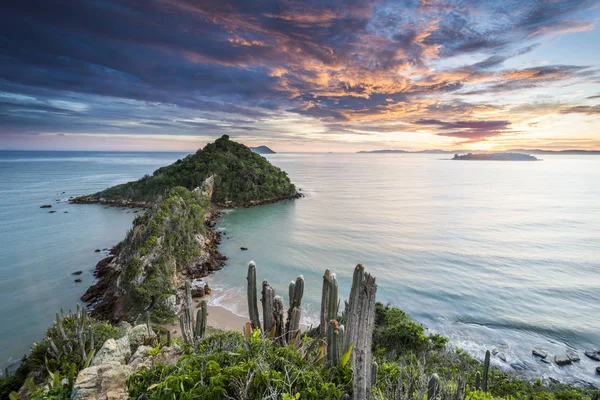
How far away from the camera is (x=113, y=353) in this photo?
8070mm

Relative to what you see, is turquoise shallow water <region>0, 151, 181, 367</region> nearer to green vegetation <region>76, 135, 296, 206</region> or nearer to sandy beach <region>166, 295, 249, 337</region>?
green vegetation <region>76, 135, 296, 206</region>

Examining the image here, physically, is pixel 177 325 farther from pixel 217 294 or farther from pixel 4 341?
pixel 4 341

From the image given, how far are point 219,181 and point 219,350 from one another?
50.1 meters

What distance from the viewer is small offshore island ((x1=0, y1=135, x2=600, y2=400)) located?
4.63m

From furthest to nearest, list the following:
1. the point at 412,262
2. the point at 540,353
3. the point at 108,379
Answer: the point at 412,262, the point at 540,353, the point at 108,379

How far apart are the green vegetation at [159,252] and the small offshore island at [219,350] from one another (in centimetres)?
9

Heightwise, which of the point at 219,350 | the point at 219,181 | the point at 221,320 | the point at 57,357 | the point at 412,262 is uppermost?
the point at 219,181

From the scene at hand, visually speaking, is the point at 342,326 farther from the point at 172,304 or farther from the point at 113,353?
the point at 172,304

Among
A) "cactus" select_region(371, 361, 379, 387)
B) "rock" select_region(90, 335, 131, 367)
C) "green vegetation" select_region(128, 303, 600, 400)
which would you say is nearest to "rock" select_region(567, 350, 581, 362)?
"green vegetation" select_region(128, 303, 600, 400)

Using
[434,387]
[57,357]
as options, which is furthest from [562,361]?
[57,357]

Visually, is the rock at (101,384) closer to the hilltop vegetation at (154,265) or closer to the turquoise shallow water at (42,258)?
the hilltop vegetation at (154,265)

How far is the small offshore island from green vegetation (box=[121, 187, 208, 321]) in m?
0.09

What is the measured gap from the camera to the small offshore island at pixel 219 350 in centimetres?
463

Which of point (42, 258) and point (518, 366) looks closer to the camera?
point (518, 366)
